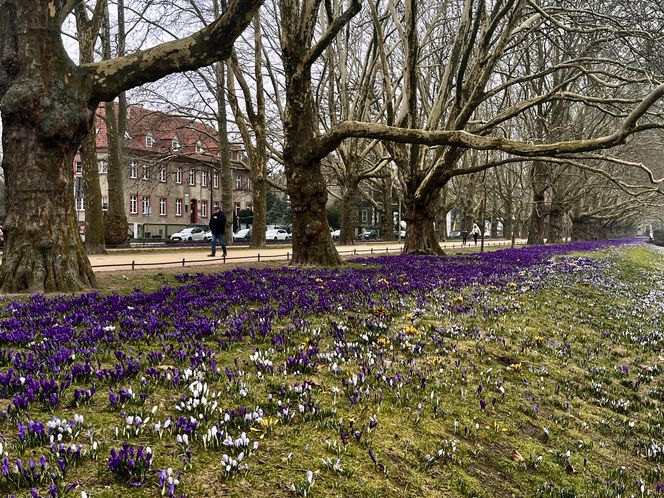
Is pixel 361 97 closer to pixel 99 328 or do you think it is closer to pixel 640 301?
pixel 640 301

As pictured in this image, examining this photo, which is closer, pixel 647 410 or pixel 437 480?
pixel 437 480

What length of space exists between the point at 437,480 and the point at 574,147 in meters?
8.84

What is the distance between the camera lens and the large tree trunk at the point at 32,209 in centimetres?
856

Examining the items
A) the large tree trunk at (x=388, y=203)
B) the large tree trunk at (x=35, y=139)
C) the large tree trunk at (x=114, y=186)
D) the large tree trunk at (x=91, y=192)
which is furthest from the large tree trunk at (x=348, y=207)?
the large tree trunk at (x=35, y=139)

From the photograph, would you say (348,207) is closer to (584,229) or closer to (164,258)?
(164,258)

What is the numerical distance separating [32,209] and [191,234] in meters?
46.0

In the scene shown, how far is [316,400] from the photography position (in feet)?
12.6

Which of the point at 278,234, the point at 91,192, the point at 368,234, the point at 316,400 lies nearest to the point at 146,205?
the point at 278,234

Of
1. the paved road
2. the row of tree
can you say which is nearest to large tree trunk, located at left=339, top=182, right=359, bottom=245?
the row of tree

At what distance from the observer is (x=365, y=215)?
93.0m

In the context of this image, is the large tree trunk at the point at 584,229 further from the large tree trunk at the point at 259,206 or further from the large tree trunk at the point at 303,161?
the large tree trunk at the point at 303,161

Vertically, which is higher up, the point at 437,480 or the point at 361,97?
the point at 361,97

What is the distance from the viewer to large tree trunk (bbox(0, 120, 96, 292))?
8.56 metres

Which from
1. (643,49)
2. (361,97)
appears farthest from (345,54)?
(643,49)
